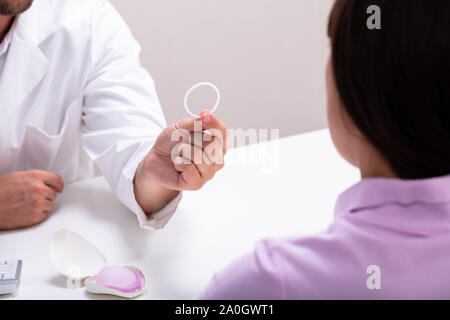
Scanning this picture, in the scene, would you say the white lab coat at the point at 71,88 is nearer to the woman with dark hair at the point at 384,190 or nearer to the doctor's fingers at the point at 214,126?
the doctor's fingers at the point at 214,126

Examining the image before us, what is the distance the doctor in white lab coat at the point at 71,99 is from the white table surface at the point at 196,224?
0.15ft

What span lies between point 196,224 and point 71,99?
41cm

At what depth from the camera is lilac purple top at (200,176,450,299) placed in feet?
1.77

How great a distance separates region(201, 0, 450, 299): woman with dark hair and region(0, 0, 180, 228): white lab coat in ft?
1.83

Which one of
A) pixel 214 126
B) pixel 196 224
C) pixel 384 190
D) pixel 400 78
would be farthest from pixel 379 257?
pixel 196 224

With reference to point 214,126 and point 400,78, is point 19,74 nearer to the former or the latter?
point 214,126

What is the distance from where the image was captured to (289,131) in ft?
7.35

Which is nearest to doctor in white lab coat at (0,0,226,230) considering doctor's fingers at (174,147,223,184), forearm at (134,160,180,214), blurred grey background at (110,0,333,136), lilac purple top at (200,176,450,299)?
forearm at (134,160,180,214)

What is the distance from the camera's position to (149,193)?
3.20 ft

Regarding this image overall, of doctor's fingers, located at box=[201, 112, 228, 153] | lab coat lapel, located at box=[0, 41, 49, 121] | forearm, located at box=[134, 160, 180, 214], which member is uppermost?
lab coat lapel, located at box=[0, 41, 49, 121]

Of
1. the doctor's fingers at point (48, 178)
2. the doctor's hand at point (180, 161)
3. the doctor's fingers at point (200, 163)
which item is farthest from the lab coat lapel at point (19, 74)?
the doctor's fingers at point (200, 163)

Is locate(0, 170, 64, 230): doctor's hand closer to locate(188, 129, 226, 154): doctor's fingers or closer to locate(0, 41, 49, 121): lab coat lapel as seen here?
locate(0, 41, 49, 121): lab coat lapel

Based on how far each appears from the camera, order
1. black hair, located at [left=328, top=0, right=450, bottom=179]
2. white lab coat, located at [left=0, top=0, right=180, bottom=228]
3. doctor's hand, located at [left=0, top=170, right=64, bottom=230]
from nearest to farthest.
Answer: black hair, located at [left=328, top=0, right=450, bottom=179]
doctor's hand, located at [left=0, top=170, right=64, bottom=230]
white lab coat, located at [left=0, top=0, right=180, bottom=228]

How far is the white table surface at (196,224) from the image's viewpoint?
0.82 m
